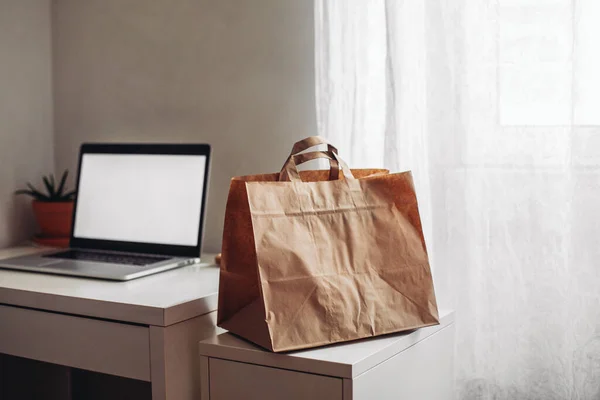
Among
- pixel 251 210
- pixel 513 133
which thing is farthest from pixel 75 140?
pixel 513 133

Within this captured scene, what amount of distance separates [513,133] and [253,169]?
652 mm

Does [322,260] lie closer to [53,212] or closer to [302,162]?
[302,162]

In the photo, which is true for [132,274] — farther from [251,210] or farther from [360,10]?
[360,10]

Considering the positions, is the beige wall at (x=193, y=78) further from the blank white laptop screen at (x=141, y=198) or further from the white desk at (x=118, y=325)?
the white desk at (x=118, y=325)

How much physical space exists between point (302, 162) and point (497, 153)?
0.42 meters

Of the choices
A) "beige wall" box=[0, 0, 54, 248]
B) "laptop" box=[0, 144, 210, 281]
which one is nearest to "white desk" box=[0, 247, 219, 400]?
"laptop" box=[0, 144, 210, 281]

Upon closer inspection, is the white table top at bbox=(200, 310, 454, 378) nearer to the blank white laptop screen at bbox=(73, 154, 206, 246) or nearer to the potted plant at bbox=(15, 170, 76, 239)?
the blank white laptop screen at bbox=(73, 154, 206, 246)

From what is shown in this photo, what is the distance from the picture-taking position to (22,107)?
76.0 inches

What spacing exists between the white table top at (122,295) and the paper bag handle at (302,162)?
0.28 metres

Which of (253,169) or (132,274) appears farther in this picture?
(253,169)

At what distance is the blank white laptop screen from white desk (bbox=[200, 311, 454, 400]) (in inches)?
19.4

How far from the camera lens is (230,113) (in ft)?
5.76

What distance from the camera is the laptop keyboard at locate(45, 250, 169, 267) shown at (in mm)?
1559

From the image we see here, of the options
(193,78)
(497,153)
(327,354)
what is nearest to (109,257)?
(193,78)
